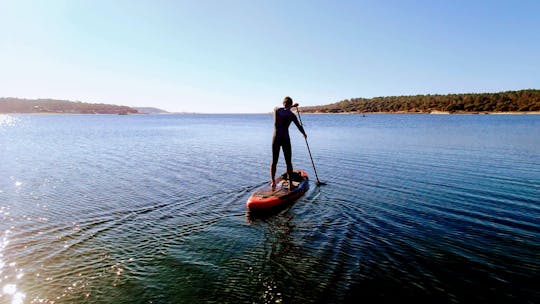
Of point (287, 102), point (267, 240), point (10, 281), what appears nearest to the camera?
point (10, 281)

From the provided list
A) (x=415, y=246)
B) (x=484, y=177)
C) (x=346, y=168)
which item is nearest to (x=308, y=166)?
(x=346, y=168)

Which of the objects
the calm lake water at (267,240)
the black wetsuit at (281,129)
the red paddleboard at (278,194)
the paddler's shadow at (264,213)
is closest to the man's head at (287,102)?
the black wetsuit at (281,129)

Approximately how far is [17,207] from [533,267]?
49.6ft

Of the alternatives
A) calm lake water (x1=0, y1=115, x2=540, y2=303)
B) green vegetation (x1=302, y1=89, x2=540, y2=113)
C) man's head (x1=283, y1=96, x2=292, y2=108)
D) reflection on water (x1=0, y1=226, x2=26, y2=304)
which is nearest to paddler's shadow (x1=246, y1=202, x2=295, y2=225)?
calm lake water (x1=0, y1=115, x2=540, y2=303)

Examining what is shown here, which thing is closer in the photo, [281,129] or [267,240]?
[267,240]

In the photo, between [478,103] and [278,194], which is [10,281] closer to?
[278,194]

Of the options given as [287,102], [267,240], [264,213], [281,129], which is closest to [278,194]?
[264,213]

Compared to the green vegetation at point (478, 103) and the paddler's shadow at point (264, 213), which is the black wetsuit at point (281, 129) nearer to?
the paddler's shadow at point (264, 213)

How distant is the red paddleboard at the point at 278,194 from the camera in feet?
34.0

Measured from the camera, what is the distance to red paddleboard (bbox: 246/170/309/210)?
10.4m

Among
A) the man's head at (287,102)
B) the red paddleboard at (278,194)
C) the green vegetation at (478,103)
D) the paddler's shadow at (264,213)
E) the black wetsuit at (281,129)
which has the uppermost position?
the green vegetation at (478,103)

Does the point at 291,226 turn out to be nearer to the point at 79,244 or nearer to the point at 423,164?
the point at 79,244

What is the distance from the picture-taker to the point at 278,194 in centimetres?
1137

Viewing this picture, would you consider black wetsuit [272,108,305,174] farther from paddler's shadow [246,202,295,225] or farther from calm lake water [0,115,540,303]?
calm lake water [0,115,540,303]
